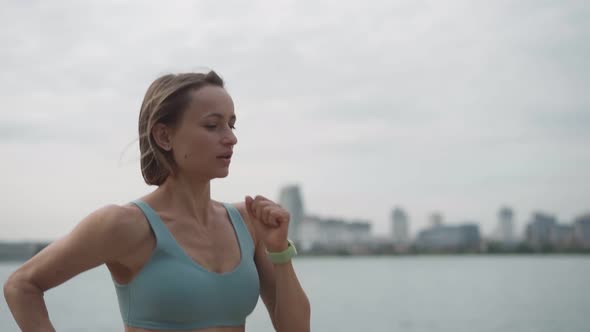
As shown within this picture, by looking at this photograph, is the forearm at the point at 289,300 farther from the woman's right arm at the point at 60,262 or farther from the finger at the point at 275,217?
the woman's right arm at the point at 60,262

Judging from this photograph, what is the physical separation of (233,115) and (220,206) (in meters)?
0.43

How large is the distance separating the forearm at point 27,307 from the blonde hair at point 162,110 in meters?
0.60

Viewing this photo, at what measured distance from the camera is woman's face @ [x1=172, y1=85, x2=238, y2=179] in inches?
99.7

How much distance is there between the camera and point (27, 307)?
2.28 meters

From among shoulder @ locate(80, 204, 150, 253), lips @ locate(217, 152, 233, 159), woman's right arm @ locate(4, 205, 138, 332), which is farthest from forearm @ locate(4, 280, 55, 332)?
lips @ locate(217, 152, 233, 159)

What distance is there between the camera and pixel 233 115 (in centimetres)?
262

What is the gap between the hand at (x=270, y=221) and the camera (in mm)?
2582

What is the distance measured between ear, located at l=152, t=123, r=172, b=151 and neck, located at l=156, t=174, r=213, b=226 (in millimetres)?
132

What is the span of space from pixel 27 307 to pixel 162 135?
0.73 meters

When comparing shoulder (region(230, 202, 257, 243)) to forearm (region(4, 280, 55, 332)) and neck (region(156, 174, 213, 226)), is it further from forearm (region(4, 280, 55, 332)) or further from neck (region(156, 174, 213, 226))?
forearm (region(4, 280, 55, 332))

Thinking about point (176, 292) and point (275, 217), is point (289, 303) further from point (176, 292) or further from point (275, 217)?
point (176, 292)

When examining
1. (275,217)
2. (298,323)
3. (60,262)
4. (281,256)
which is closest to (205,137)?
(275,217)

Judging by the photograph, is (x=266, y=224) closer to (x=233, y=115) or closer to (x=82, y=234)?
(x=233, y=115)

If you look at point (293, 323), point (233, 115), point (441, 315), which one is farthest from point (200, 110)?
point (441, 315)
